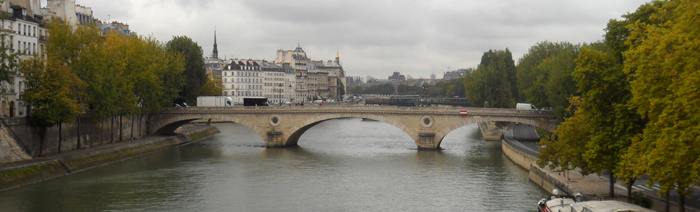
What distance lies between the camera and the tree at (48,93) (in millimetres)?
43469

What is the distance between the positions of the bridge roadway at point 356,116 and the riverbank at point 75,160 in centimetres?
407

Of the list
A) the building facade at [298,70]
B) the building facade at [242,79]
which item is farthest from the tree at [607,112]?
the building facade at [298,70]

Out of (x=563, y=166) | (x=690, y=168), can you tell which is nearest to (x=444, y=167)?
(x=563, y=166)

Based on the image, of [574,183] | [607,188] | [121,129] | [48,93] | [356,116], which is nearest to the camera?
[607,188]

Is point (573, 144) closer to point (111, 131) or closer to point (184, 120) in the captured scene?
point (111, 131)

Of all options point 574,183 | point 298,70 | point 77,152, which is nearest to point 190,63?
point 77,152

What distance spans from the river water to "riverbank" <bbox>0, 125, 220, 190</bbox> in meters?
0.67

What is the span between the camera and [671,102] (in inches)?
890

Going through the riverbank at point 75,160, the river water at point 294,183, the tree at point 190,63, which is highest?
the tree at point 190,63

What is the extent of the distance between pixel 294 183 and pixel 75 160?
14.5 m

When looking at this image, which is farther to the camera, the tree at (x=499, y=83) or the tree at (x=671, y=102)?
the tree at (x=499, y=83)

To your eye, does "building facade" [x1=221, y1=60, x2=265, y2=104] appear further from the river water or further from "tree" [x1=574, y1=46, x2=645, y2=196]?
"tree" [x1=574, y1=46, x2=645, y2=196]

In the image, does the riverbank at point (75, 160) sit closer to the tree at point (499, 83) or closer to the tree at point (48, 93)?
the tree at point (48, 93)

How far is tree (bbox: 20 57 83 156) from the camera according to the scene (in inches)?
1711
